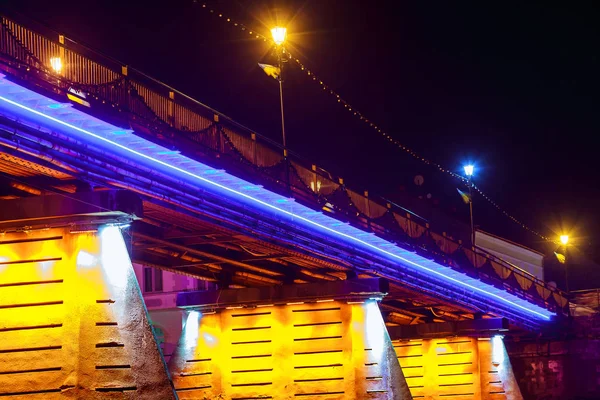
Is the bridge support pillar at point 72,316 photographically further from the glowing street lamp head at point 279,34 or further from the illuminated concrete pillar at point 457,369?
the illuminated concrete pillar at point 457,369

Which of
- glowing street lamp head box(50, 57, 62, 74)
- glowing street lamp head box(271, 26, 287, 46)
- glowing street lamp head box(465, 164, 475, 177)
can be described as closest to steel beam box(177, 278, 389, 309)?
glowing street lamp head box(271, 26, 287, 46)

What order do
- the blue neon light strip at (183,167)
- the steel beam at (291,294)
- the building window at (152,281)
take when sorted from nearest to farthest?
the blue neon light strip at (183,167)
the steel beam at (291,294)
the building window at (152,281)

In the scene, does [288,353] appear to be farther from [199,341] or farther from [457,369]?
[457,369]

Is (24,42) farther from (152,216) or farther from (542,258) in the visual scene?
(542,258)

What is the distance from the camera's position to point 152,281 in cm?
7050

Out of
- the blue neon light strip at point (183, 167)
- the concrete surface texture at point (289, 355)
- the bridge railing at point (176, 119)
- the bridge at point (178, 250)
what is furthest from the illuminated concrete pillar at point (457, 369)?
the concrete surface texture at point (289, 355)

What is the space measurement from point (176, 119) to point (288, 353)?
13198 mm

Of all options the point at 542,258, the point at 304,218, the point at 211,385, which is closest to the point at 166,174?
the point at 304,218

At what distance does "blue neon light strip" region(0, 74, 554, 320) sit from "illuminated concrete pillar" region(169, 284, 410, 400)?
299 cm

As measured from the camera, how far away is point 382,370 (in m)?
38.3

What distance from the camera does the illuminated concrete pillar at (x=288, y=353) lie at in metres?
37.8

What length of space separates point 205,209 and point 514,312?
38186mm

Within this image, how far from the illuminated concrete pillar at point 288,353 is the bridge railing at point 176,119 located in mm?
3666

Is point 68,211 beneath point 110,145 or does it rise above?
beneath
